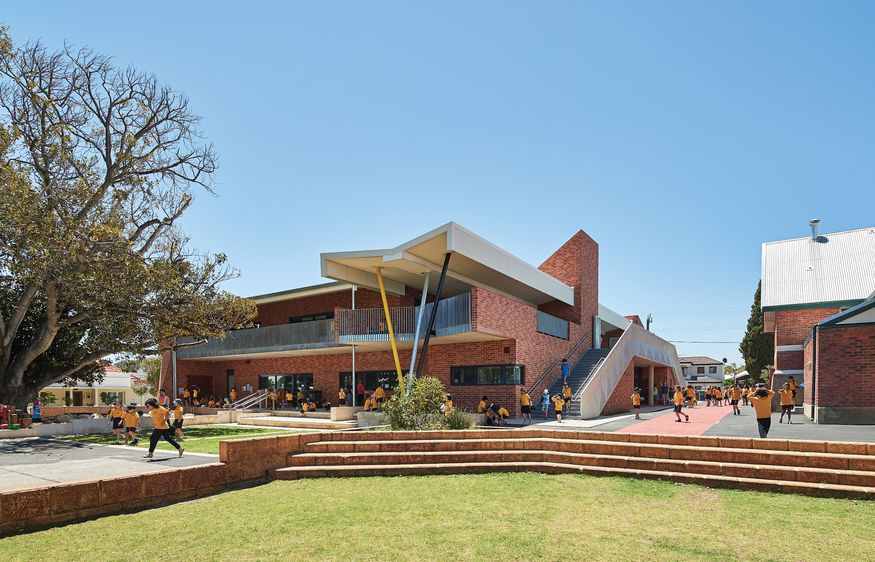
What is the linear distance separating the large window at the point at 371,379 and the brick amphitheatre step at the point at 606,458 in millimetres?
13749

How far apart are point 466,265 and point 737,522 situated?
16.3 m

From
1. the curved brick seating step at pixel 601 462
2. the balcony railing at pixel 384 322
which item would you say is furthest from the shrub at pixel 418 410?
the balcony railing at pixel 384 322

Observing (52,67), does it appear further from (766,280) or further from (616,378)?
(766,280)

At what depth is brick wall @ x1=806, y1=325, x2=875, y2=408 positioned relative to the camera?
1599cm

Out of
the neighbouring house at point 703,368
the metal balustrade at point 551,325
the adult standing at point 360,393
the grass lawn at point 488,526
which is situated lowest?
the neighbouring house at point 703,368

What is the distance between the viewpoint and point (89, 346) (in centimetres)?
2409

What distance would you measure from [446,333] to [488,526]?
1420 centimetres

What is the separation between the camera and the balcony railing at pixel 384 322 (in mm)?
21562

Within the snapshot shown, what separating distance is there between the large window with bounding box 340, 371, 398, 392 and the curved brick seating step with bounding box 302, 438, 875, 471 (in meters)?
13.9

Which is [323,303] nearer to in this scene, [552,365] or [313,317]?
[313,317]

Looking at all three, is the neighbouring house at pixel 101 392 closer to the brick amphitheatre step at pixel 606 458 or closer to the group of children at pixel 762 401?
the brick amphitheatre step at pixel 606 458

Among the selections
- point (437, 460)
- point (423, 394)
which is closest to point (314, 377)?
point (423, 394)

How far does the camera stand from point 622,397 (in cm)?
2581

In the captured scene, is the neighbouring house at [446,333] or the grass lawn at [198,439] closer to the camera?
the grass lawn at [198,439]
